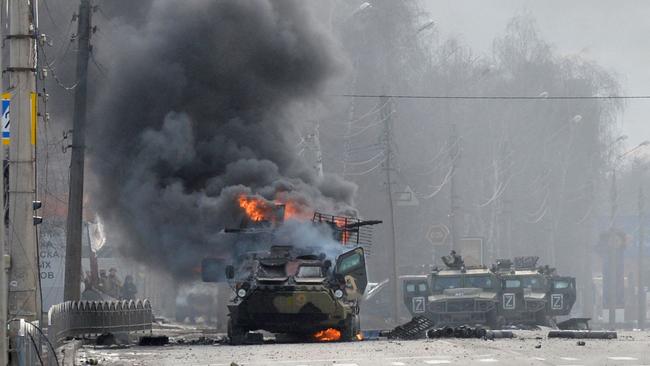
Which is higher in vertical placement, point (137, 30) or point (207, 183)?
point (137, 30)

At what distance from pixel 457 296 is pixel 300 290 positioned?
14.3 metres

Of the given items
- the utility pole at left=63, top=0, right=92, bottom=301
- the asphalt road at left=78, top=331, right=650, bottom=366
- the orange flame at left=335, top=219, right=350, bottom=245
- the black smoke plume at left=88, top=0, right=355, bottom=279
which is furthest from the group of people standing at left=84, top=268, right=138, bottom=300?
the asphalt road at left=78, top=331, right=650, bottom=366

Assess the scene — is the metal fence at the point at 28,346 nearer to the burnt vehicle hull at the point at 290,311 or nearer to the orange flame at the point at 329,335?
the burnt vehicle hull at the point at 290,311

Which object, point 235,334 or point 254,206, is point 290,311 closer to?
point 235,334

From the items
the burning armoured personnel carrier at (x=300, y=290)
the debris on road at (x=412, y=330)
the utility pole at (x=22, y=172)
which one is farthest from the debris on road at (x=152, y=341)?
the debris on road at (x=412, y=330)

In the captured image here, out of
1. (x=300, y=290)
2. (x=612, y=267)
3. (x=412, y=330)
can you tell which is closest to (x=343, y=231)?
(x=412, y=330)

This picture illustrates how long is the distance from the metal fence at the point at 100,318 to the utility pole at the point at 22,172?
2.41 m

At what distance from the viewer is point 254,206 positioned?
29.5 meters

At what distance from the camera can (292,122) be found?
3622 centimetres

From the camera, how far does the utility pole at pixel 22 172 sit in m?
21.7

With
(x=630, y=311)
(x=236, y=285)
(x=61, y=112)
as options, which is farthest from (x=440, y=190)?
(x=236, y=285)

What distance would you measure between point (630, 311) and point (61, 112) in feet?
190

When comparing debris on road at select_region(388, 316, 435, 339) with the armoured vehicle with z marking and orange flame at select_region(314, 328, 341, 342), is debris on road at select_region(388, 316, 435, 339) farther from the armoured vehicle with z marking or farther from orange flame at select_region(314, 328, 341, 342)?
the armoured vehicle with z marking

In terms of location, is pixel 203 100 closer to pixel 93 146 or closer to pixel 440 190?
pixel 93 146
